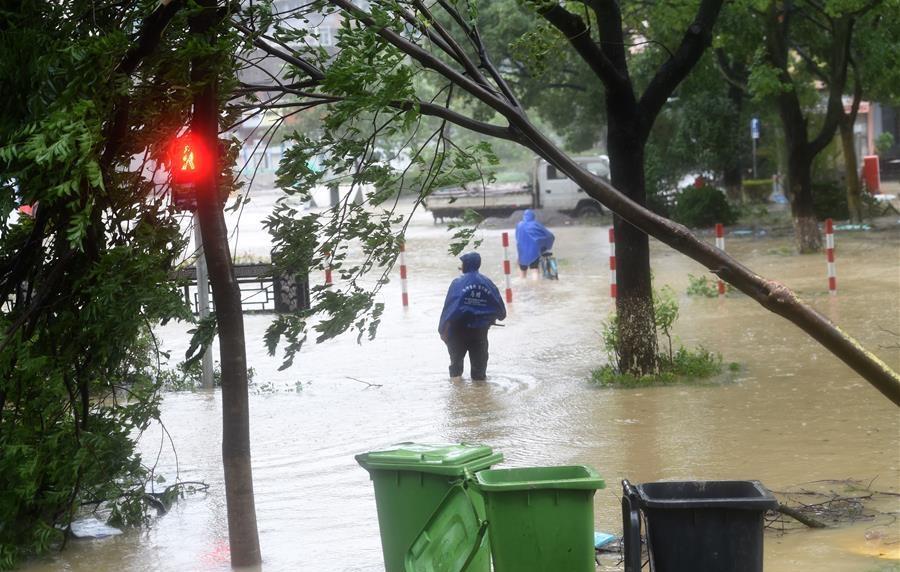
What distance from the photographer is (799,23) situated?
2527cm

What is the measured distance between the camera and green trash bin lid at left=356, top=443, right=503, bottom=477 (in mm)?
5918

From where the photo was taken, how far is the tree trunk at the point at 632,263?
40.8 feet

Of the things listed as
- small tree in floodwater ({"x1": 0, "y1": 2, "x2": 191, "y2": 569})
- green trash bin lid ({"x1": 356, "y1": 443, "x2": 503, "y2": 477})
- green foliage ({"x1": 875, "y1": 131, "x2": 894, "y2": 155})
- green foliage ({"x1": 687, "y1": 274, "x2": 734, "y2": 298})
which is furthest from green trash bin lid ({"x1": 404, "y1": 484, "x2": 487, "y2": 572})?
green foliage ({"x1": 875, "y1": 131, "x2": 894, "y2": 155})

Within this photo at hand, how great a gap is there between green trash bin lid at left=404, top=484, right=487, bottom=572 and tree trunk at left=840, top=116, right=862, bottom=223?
953 inches

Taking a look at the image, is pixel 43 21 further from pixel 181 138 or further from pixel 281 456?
pixel 281 456

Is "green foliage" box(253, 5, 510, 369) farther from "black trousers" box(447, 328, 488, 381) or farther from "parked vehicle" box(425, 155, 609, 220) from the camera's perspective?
"parked vehicle" box(425, 155, 609, 220)

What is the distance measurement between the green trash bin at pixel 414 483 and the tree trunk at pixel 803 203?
63.6ft

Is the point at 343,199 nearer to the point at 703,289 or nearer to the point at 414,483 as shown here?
the point at 414,483

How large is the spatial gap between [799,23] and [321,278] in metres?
11.2

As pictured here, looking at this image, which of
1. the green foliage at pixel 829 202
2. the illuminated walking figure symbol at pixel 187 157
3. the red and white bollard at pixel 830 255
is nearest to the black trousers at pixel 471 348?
the illuminated walking figure symbol at pixel 187 157

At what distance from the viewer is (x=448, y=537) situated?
18.8 ft

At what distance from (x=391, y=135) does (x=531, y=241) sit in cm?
1597

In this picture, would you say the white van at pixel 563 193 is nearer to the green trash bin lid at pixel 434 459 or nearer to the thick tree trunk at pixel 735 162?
the thick tree trunk at pixel 735 162

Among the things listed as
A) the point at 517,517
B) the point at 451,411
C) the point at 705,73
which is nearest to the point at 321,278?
the point at 705,73
